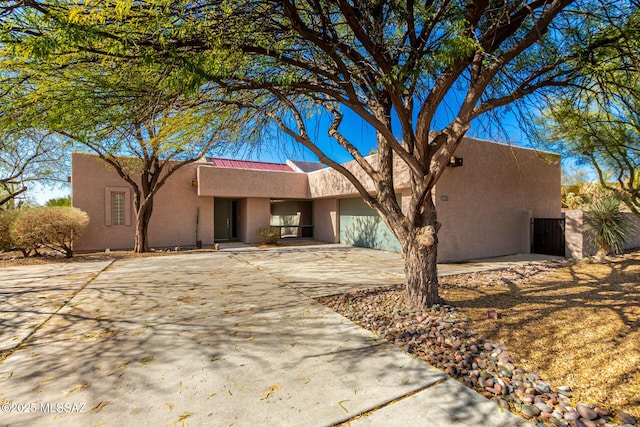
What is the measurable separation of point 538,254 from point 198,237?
1424cm

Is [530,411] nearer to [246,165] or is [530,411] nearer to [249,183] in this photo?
[249,183]

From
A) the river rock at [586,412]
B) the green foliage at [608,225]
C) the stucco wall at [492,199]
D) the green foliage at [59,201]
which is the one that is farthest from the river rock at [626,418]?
the green foliage at [59,201]

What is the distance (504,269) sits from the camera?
7574mm

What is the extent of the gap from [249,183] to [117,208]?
19.0 feet

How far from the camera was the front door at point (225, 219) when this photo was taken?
52.8 ft

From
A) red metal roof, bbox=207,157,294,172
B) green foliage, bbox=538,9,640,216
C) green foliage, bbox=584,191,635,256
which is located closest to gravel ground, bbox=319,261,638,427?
green foliage, bbox=538,9,640,216

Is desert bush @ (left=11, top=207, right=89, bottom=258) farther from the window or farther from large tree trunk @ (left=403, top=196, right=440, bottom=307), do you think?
large tree trunk @ (left=403, top=196, right=440, bottom=307)

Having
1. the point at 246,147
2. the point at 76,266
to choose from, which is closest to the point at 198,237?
the point at 76,266

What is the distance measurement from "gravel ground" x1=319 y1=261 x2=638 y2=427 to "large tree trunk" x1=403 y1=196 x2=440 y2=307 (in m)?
0.18

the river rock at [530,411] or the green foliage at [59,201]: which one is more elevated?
the green foliage at [59,201]

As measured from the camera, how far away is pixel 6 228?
33.2 ft

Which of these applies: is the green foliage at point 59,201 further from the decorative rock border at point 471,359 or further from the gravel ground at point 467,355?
the decorative rock border at point 471,359

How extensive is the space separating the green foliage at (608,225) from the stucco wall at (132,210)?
14.9 m

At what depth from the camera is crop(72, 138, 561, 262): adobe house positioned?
945 cm
